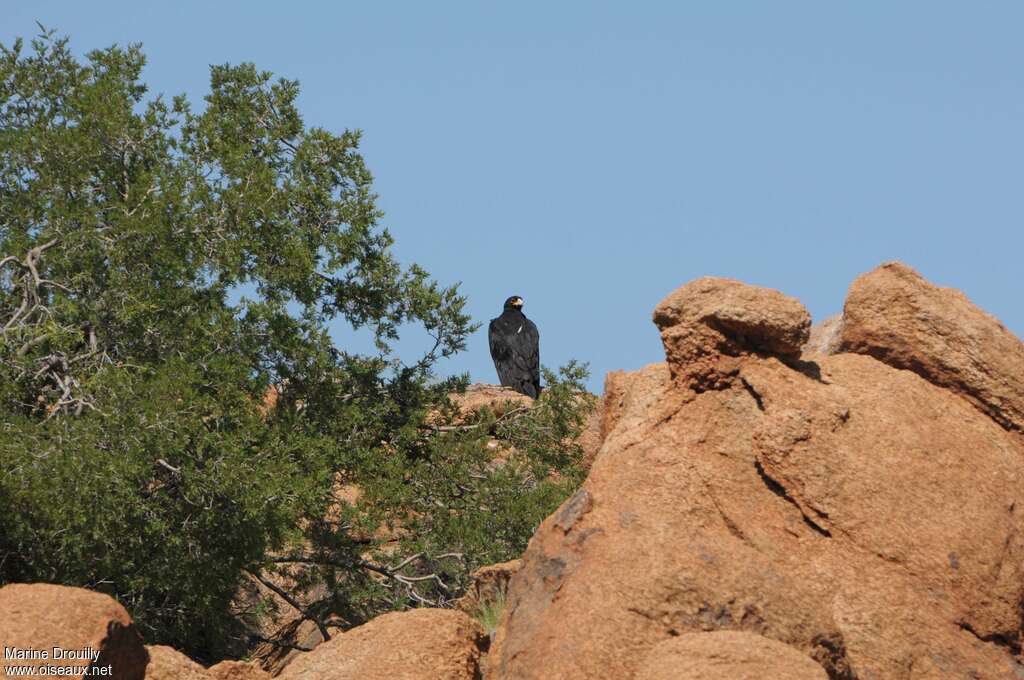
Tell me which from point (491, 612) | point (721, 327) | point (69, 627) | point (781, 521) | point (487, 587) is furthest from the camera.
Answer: point (487, 587)

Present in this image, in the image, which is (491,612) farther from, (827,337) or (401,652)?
(827,337)

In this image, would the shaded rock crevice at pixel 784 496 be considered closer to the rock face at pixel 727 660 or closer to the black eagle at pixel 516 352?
the rock face at pixel 727 660

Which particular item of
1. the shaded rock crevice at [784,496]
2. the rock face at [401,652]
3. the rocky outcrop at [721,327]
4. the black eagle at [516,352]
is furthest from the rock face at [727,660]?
the black eagle at [516,352]

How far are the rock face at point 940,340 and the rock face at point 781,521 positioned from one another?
0.12 feet

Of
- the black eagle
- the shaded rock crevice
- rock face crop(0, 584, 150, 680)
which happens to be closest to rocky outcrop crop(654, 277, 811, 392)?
the shaded rock crevice

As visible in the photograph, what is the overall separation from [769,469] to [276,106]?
9069mm

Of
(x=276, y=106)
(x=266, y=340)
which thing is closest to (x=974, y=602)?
(x=266, y=340)

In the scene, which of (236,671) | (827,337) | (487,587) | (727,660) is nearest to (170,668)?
(236,671)

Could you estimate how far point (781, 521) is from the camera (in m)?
8.54

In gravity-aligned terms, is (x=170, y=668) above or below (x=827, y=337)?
below

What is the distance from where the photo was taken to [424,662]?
8.52 m

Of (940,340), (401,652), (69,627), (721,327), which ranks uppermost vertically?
(940,340)

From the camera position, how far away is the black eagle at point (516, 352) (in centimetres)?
2662

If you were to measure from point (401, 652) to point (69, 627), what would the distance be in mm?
1895
